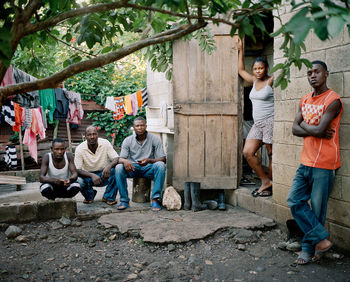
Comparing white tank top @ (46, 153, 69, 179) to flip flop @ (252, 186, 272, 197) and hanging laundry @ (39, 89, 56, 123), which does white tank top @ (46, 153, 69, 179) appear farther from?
flip flop @ (252, 186, 272, 197)

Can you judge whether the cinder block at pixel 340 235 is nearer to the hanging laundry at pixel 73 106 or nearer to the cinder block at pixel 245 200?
the cinder block at pixel 245 200

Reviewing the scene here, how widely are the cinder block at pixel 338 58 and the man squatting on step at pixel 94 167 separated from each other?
3.18 meters

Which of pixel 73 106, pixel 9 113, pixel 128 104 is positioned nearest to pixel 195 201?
pixel 128 104

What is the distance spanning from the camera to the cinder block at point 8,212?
13.8 ft

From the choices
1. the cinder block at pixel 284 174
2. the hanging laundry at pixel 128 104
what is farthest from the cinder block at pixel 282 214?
the hanging laundry at pixel 128 104

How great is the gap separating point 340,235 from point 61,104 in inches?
242

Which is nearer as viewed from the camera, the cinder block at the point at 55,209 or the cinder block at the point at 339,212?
the cinder block at the point at 339,212

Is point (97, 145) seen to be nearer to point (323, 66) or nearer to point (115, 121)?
point (323, 66)

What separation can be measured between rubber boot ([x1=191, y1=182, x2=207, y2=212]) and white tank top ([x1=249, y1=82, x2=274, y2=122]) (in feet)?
4.21

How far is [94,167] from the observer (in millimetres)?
5285

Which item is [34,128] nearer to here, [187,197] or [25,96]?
[25,96]

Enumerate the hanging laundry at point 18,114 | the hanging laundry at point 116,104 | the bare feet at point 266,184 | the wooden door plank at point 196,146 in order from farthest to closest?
the hanging laundry at point 116,104, the hanging laundry at point 18,114, the wooden door plank at point 196,146, the bare feet at point 266,184

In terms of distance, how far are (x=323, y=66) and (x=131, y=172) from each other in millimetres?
3026

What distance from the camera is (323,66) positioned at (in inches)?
123
